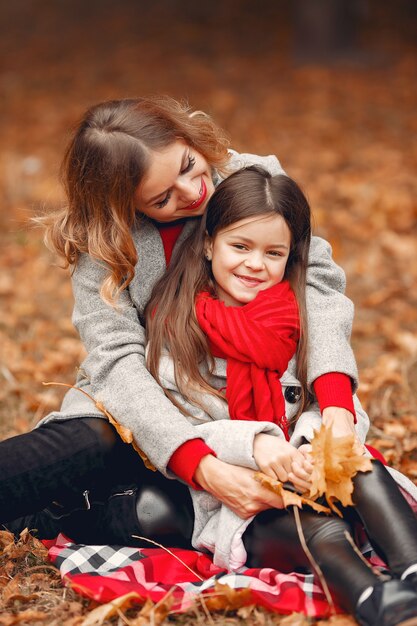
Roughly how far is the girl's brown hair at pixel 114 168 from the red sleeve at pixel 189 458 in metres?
0.59

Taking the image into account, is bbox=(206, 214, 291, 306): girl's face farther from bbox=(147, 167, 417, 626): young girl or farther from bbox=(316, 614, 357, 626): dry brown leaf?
bbox=(316, 614, 357, 626): dry brown leaf

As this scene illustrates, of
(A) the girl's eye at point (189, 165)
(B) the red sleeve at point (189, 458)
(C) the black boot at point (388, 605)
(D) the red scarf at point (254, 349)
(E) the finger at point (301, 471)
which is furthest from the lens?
(A) the girl's eye at point (189, 165)

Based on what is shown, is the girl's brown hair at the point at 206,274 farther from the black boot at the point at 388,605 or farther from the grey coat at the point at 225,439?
the black boot at the point at 388,605

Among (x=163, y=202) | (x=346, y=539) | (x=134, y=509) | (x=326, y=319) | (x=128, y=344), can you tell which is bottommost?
(x=134, y=509)

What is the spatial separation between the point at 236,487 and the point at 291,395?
42 cm

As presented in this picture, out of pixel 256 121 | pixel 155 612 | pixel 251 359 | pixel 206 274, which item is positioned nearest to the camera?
pixel 155 612

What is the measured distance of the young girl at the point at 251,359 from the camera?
2404 mm

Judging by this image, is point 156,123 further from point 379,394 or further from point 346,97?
point 346,97

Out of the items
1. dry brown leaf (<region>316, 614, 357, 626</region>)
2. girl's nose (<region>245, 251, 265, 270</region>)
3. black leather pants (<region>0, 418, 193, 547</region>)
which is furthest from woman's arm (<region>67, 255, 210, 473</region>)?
dry brown leaf (<region>316, 614, 357, 626</region>)

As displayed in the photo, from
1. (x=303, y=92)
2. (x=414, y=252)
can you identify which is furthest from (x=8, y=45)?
(x=414, y=252)

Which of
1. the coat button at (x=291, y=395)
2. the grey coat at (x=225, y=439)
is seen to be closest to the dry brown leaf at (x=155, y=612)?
the grey coat at (x=225, y=439)

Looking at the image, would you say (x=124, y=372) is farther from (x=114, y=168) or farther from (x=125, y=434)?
(x=114, y=168)

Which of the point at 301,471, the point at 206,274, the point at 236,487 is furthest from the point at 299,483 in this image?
the point at 206,274

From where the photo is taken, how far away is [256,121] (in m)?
8.72
